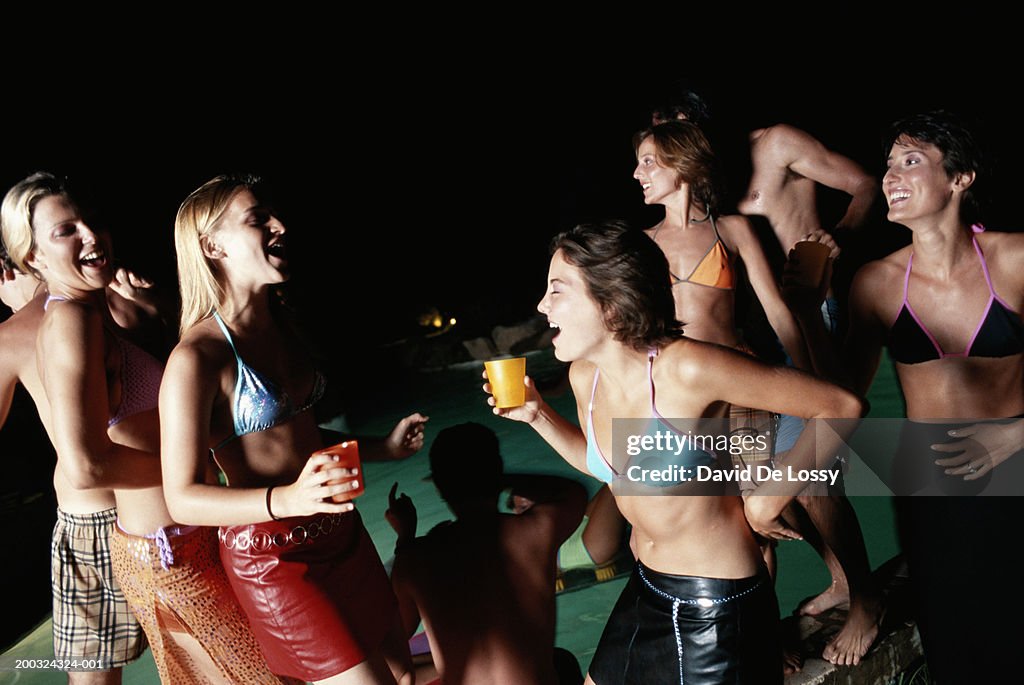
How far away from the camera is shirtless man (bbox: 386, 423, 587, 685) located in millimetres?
2240

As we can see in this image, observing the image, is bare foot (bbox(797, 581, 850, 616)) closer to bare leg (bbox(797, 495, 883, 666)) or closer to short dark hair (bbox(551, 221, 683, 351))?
bare leg (bbox(797, 495, 883, 666))

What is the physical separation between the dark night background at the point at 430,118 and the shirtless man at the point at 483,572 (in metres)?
6.19

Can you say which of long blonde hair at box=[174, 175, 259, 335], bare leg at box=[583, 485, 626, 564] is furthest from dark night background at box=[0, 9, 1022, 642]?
long blonde hair at box=[174, 175, 259, 335]

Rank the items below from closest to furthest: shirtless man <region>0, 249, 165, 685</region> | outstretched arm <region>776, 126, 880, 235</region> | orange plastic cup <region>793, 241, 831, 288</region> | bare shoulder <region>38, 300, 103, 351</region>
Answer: bare shoulder <region>38, 300, 103, 351</region> → shirtless man <region>0, 249, 165, 685</region> → orange plastic cup <region>793, 241, 831, 288</region> → outstretched arm <region>776, 126, 880, 235</region>

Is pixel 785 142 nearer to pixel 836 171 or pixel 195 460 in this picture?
pixel 836 171

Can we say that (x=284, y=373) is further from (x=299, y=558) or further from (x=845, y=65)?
(x=845, y=65)

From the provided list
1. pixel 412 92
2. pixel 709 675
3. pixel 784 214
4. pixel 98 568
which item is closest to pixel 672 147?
pixel 784 214

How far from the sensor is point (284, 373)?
7.05 feet

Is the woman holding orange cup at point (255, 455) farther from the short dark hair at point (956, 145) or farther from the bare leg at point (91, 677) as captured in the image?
the short dark hair at point (956, 145)

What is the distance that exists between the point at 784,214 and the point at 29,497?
7175 mm

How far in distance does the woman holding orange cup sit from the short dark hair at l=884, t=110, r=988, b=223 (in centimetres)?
202

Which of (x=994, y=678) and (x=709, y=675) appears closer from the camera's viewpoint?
(x=709, y=675)

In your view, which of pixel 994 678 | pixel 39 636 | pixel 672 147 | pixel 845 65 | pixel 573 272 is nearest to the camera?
pixel 573 272

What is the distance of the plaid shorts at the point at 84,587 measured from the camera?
2.44 m
